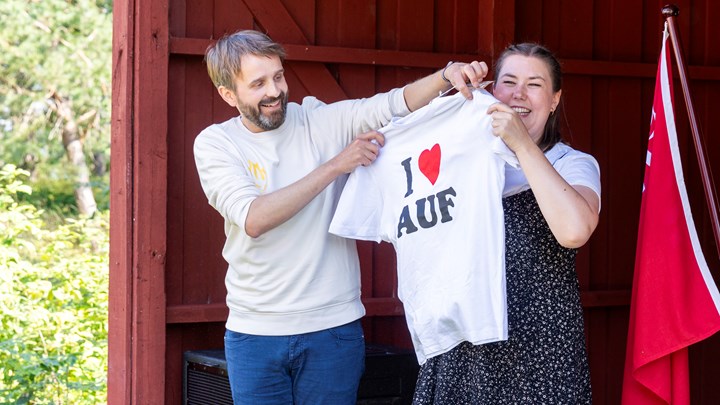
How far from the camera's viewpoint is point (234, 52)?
3.43 metres

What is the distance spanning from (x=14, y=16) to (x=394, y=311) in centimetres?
1121

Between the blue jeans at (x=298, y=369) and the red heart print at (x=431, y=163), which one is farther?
the blue jeans at (x=298, y=369)


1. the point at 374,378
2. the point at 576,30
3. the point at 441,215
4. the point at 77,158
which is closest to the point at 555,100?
the point at 441,215

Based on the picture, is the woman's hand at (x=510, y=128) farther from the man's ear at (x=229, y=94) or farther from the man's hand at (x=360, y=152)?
the man's ear at (x=229, y=94)

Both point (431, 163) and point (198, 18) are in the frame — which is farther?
point (198, 18)

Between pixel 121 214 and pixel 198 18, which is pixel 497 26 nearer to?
pixel 198 18

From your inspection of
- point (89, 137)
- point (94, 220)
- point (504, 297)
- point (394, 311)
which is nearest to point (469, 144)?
point (504, 297)

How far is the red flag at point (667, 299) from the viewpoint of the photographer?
11.5 feet

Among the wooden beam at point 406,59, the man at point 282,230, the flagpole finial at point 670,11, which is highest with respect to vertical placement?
the wooden beam at point 406,59

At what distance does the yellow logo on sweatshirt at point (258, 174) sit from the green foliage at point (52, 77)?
39.1 feet

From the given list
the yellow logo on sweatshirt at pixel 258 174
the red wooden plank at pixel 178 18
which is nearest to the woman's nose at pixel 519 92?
the yellow logo on sweatshirt at pixel 258 174

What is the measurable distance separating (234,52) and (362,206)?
0.68 metres

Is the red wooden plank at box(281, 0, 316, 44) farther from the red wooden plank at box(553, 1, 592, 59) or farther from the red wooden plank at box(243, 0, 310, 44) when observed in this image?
the red wooden plank at box(553, 1, 592, 59)

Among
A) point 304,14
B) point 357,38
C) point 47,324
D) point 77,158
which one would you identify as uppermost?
point 77,158
